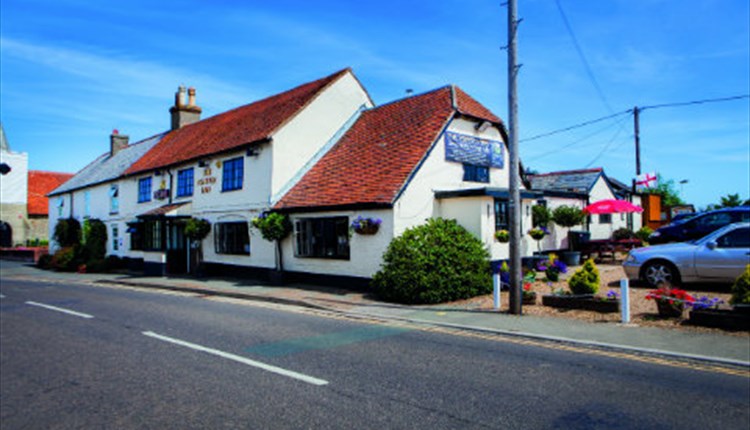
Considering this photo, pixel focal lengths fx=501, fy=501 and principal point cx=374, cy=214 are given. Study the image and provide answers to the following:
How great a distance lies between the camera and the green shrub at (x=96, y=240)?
29.1m

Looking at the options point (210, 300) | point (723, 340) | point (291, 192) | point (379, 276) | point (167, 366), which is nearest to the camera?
point (167, 366)

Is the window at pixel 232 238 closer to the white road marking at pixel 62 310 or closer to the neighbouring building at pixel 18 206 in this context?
the white road marking at pixel 62 310

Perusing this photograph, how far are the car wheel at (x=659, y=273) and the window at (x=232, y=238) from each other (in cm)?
1358

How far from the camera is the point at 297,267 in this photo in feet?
56.2

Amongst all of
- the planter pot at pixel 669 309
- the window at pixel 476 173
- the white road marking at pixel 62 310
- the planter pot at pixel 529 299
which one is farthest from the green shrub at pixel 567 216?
the white road marking at pixel 62 310

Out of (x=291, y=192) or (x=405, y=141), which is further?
(x=291, y=192)

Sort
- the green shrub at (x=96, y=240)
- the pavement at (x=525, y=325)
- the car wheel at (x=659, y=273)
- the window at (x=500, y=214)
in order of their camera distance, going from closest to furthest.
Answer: the pavement at (x=525, y=325) → the car wheel at (x=659, y=273) → the window at (x=500, y=214) → the green shrub at (x=96, y=240)

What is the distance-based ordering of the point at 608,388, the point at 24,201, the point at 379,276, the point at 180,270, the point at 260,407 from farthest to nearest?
the point at 24,201, the point at 180,270, the point at 379,276, the point at 608,388, the point at 260,407

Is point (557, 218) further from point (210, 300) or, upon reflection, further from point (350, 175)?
point (210, 300)

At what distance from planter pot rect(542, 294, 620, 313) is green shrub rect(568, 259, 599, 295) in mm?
150

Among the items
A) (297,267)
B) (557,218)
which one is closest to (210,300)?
(297,267)

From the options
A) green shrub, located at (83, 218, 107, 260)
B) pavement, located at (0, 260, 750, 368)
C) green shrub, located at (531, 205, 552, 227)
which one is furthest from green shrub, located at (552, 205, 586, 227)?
green shrub, located at (83, 218, 107, 260)

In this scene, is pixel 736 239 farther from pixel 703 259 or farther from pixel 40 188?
pixel 40 188

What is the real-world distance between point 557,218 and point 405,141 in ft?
28.9
